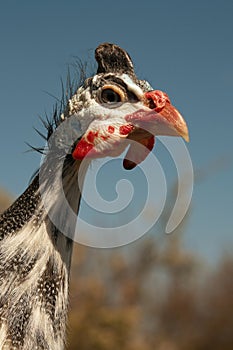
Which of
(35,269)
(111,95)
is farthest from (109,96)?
(35,269)

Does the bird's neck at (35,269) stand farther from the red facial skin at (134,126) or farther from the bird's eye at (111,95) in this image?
the bird's eye at (111,95)

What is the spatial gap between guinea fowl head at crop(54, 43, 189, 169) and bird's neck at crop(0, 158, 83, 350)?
0.25 m

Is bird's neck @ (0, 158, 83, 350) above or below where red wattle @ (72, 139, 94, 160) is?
below

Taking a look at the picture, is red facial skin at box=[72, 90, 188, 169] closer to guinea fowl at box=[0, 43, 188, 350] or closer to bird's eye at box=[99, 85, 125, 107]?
guinea fowl at box=[0, 43, 188, 350]

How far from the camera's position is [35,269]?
3.01m

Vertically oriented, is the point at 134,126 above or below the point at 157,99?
below

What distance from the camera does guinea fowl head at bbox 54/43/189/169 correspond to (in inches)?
128

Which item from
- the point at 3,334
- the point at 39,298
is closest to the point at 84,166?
the point at 39,298

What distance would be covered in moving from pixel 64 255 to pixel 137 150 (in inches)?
30.3

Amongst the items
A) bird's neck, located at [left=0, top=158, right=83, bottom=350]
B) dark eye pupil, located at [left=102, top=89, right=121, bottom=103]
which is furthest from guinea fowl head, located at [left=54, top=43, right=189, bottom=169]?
bird's neck, located at [left=0, top=158, right=83, bottom=350]

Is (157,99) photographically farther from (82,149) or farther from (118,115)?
(82,149)

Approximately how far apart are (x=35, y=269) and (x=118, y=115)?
98 cm

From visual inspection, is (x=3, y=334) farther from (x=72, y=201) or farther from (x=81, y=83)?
(x=81, y=83)

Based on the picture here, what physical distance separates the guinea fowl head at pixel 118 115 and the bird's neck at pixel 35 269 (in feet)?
0.83
